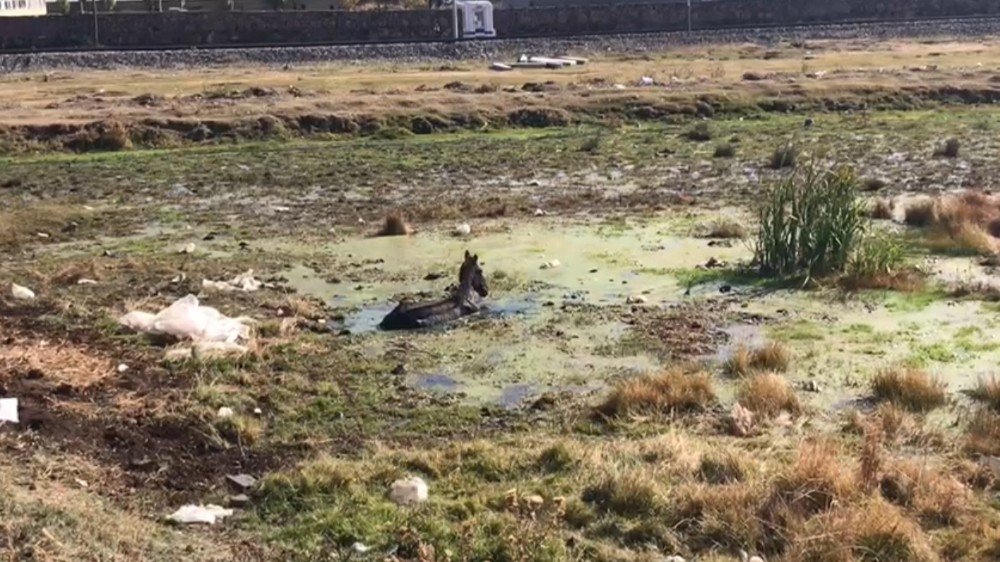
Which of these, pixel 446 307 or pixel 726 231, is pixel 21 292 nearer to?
pixel 446 307

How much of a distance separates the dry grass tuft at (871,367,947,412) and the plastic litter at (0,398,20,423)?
6.52 metres

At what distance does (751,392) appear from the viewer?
973 cm

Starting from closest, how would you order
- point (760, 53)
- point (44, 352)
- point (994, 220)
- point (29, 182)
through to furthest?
point (44, 352)
point (994, 220)
point (29, 182)
point (760, 53)

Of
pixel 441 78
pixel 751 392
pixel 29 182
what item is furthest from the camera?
pixel 441 78

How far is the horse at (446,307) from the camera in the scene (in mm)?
12430

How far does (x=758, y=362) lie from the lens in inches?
423

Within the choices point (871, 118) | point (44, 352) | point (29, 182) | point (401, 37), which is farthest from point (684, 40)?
point (44, 352)

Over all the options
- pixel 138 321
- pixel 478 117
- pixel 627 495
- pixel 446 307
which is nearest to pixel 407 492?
pixel 627 495

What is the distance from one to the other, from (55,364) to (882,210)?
12.1 meters

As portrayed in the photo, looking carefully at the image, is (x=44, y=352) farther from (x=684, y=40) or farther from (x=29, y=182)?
(x=684, y=40)

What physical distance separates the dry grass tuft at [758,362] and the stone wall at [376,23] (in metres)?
50.6

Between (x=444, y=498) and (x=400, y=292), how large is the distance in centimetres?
645

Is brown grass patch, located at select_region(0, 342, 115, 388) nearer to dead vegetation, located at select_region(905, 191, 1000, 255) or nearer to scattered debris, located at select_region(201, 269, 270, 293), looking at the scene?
scattered debris, located at select_region(201, 269, 270, 293)

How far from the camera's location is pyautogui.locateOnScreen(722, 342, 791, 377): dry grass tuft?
10625 mm
